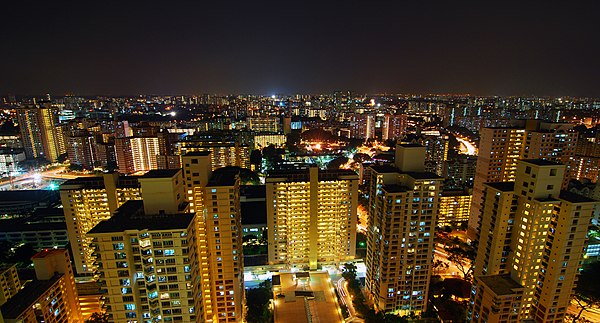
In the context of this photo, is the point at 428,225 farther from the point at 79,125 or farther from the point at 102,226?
the point at 79,125

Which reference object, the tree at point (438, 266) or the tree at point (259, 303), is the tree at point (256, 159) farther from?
the tree at point (438, 266)

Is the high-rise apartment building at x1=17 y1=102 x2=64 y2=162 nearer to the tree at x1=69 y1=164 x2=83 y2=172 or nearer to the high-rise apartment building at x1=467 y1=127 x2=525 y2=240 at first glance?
the tree at x1=69 y1=164 x2=83 y2=172

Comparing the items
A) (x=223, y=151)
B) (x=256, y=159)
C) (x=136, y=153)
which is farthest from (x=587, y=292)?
(x=136, y=153)

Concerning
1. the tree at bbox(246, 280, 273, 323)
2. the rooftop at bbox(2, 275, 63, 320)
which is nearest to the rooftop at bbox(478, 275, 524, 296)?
the tree at bbox(246, 280, 273, 323)

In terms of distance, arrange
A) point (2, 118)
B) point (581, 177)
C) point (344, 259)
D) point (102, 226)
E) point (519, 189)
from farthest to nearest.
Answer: point (2, 118), point (581, 177), point (344, 259), point (519, 189), point (102, 226)

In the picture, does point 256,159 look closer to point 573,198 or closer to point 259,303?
point 259,303

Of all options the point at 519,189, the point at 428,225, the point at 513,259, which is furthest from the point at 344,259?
the point at 519,189

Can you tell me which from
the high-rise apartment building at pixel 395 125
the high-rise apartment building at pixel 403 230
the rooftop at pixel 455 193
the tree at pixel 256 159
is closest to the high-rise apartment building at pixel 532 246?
the high-rise apartment building at pixel 403 230
